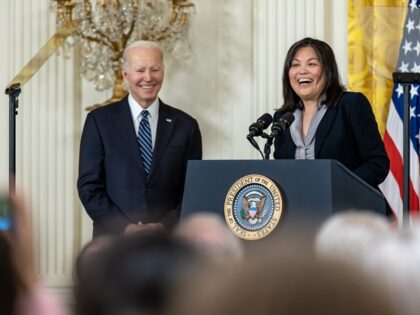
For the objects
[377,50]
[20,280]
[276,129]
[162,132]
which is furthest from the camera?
[377,50]

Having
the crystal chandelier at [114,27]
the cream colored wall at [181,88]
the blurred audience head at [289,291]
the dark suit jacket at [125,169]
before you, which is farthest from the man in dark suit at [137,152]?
the blurred audience head at [289,291]

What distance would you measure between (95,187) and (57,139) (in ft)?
6.79

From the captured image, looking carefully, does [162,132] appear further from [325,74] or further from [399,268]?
[399,268]

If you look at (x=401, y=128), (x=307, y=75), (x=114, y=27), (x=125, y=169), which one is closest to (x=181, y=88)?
(x=114, y=27)

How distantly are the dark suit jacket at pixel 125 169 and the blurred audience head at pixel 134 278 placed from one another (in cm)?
355

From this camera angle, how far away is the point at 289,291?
0.72 metres

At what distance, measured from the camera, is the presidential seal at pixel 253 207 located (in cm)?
316

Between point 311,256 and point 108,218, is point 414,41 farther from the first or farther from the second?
point 311,256

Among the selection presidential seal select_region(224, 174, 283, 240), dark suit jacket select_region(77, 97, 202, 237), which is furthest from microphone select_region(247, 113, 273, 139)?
dark suit jacket select_region(77, 97, 202, 237)

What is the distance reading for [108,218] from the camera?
14.4ft

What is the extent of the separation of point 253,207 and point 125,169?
1.47 m

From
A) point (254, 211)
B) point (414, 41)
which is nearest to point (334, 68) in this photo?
point (254, 211)

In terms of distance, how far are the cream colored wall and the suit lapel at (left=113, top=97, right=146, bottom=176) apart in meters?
→ 1.70

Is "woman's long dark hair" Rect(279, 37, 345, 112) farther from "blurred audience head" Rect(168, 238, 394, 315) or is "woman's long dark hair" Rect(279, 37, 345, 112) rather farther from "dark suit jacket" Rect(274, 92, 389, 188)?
"blurred audience head" Rect(168, 238, 394, 315)
